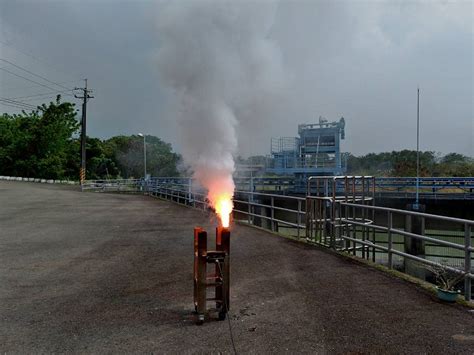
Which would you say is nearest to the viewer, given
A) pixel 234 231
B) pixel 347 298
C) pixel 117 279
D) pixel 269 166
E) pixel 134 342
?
pixel 134 342

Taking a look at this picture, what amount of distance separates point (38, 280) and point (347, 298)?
496cm

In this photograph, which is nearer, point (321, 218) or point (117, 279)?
point (117, 279)

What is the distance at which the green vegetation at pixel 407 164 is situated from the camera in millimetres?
47062

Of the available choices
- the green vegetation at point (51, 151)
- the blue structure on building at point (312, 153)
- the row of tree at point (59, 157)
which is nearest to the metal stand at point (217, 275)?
the blue structure on building at point (312, 153)

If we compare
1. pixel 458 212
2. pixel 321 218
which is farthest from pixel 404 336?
pixel 458 212

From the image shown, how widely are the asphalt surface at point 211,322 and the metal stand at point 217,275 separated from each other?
0.17 m

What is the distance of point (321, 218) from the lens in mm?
9547

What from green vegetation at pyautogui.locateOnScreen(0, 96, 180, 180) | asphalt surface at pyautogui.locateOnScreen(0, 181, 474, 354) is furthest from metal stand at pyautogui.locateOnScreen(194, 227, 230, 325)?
green vegetation at pyautogui.locateOnScreen(0, 96, 180, 180)

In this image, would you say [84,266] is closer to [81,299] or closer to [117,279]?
[117,279]

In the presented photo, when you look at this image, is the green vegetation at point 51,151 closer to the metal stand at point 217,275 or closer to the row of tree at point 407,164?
the row of tree at point 407,164

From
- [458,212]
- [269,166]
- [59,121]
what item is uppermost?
[59,121]

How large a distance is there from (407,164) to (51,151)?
147 feet

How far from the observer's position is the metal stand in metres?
4.59

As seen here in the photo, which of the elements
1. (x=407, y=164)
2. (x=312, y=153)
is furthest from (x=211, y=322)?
(x=407, y=164)
